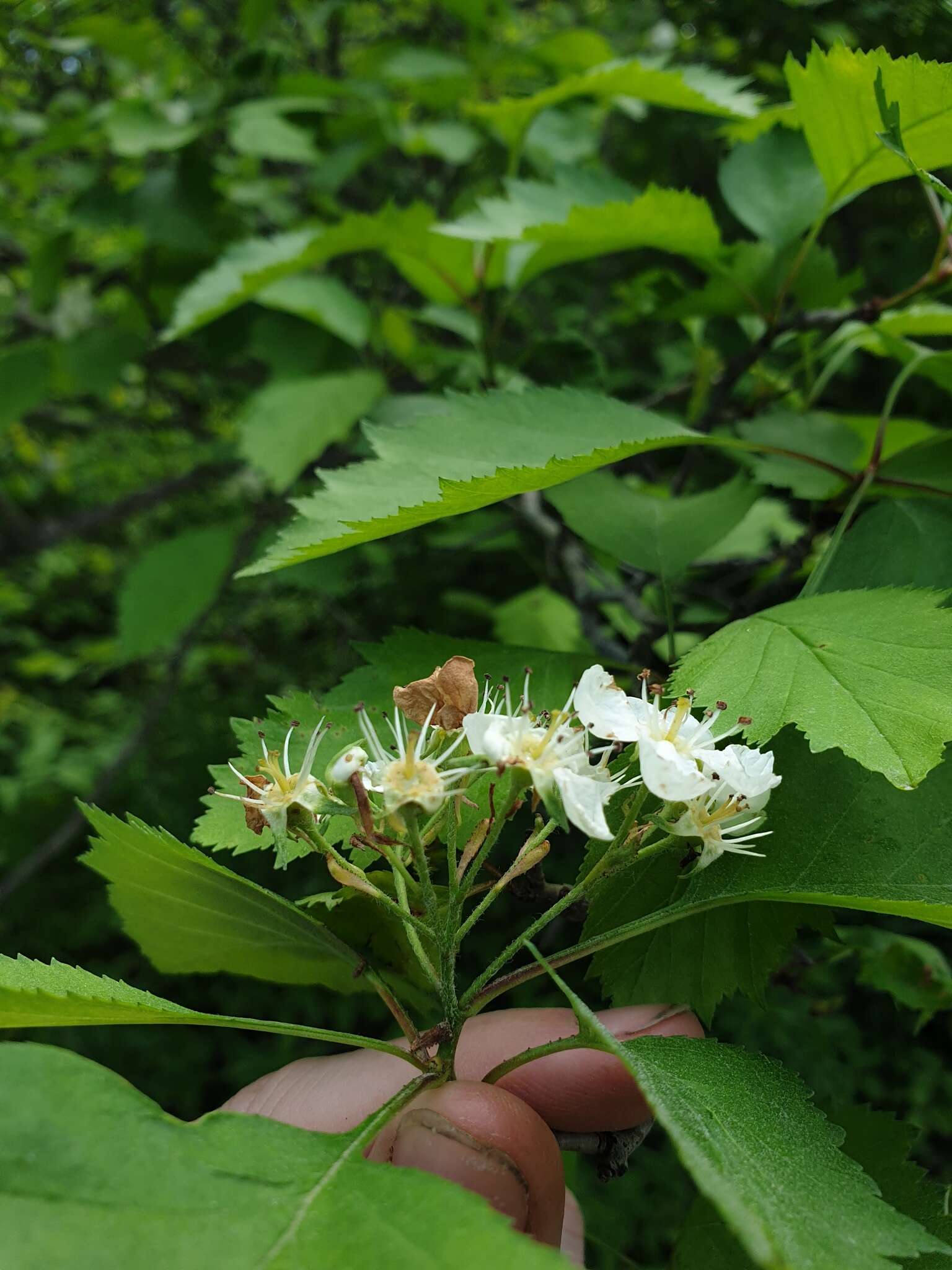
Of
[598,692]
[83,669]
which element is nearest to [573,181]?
[598,692]

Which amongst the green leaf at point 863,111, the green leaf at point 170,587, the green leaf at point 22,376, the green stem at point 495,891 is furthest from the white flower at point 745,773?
the green leaf at point 22,376

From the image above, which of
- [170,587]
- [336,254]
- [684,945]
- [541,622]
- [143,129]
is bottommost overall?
[170,587]

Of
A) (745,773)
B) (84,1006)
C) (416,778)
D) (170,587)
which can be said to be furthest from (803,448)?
Answer: (170,587)

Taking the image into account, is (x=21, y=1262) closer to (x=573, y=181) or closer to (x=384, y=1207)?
(x=384, y=1207)

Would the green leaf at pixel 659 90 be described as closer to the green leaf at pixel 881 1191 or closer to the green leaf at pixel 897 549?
the green leaf at pixel 897 549

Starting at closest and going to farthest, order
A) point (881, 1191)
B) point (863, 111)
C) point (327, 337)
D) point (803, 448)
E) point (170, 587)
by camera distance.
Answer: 1. point (881, 1191)
2. point (863, 111)
3. point (803, 448)
4. point (327, 337)
5. point (170, 587)

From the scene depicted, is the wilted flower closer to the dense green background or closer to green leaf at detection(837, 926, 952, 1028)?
the dense green background

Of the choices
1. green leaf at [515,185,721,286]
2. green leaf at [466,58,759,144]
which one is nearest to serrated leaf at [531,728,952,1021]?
green leaf at [515,185,721,286]

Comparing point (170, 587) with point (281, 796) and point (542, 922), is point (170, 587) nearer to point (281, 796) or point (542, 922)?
point (281, 796)
